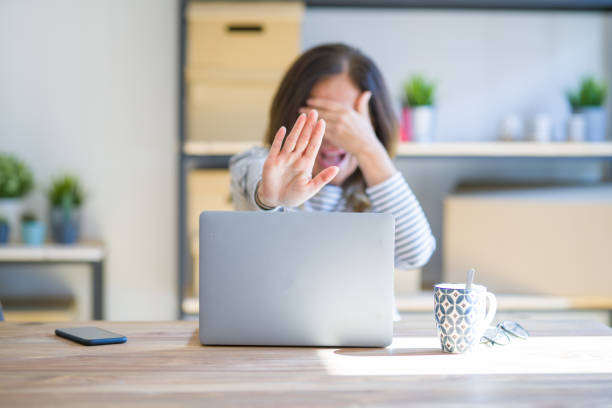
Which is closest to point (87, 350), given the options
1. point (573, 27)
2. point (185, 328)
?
point (185, 328)

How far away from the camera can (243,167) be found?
4.74 feet

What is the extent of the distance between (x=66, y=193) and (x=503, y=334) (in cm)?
176

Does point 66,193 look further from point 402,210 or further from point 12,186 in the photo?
point 402,210

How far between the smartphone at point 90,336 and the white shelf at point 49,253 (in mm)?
1175

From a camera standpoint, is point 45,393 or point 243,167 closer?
point 45,393

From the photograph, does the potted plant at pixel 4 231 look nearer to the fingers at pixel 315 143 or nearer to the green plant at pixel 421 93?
the green plant at pixel 421 93

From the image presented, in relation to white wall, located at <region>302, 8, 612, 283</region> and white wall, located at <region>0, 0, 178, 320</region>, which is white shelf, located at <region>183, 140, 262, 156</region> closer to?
white wall, located at <region>0, 0, 178, 320</region>

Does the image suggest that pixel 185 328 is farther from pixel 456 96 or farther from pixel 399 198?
pixel 456 96

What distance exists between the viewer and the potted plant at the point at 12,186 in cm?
229

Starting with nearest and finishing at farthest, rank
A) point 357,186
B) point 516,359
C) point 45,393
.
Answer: point 45,393 → point 516,359 → point 357,186

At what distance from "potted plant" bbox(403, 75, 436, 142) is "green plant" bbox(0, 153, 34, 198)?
131cm

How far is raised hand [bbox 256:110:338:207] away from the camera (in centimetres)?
109

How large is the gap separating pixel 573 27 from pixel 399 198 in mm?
1495

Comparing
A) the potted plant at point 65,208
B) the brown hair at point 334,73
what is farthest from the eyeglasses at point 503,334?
the potted plant at point 65,208
